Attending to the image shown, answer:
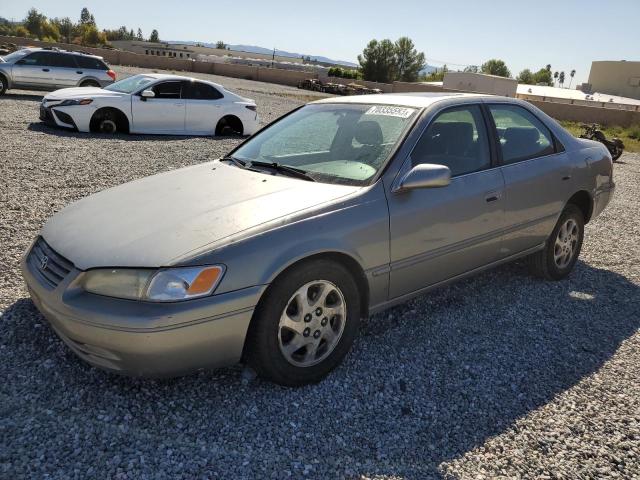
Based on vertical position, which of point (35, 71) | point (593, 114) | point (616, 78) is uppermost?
point (616, 78)

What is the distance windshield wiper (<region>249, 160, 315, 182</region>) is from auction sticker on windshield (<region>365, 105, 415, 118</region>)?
742mm

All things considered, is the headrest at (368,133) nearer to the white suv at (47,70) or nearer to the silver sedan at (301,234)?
the silver sedan at (301,234)

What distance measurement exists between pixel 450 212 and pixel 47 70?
1665 cm

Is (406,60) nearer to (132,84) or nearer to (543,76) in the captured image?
(543,76)

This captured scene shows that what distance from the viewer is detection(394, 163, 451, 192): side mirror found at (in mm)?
3250


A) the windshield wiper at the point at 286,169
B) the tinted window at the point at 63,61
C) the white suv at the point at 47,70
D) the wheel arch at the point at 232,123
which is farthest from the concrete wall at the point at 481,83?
the windshield wiper at the point at 286,169

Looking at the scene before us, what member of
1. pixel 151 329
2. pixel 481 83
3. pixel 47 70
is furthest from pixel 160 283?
pixel 481 83

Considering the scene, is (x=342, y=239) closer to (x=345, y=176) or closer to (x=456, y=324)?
(x=345, y=176)

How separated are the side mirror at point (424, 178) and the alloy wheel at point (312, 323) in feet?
2.51

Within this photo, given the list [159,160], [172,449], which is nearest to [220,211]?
[172,449]

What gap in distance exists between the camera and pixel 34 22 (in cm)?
10544

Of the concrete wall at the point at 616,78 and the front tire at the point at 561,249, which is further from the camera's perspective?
the concrete wall at the point at 616,78

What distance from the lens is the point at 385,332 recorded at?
3.79m

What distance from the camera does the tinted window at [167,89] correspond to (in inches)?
458
